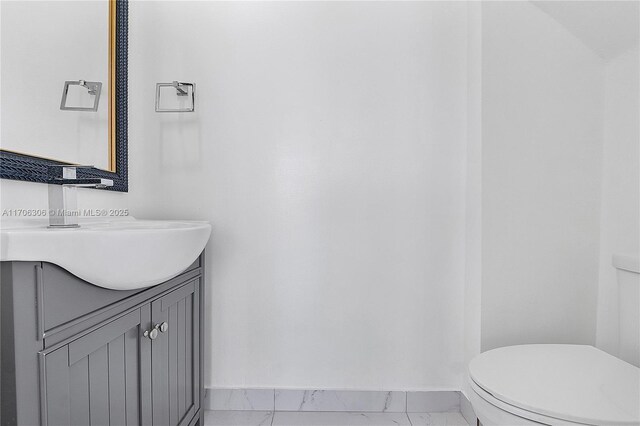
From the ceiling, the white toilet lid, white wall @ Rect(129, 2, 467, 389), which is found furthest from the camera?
white wall @ Rect(129, 2, 467, 389)

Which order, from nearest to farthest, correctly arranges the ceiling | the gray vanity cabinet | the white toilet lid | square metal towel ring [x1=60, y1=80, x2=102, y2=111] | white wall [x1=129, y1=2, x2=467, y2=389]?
the gray vanity cabinet, the white toilet lid, square metal towel ring [x1=60, y1=80, x2=102, y2=111], the ceiling, white wall [x1=129, y1=2, x2=467, y2=389]

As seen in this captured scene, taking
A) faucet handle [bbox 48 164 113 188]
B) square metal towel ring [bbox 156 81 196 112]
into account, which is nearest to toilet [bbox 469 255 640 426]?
faucet handle [bbox 48 164 113 188]

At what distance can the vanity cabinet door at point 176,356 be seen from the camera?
1079mm

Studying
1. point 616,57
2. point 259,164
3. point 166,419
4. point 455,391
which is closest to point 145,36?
point 259,164

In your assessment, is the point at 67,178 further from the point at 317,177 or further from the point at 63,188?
the point at 317,177

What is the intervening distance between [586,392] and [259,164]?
52.1 inches

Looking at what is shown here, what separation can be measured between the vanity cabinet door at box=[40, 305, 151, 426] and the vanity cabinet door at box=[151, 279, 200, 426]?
3.0 inches

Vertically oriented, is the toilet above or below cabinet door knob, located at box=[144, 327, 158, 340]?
below

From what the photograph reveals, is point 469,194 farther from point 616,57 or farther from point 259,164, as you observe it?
point 259,164

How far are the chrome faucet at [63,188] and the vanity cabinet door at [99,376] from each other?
1.09 feet

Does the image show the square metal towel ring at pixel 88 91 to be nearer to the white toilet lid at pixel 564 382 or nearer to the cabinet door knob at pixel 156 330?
the cabinet door knob at pixel 156 330

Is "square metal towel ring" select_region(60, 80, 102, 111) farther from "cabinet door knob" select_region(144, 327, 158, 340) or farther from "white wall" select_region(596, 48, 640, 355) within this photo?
"white wall" select_region(596, 48, 640, 355)

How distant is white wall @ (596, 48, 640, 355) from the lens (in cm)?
136

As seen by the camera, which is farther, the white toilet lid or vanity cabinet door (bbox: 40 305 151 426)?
the white toilet lid
